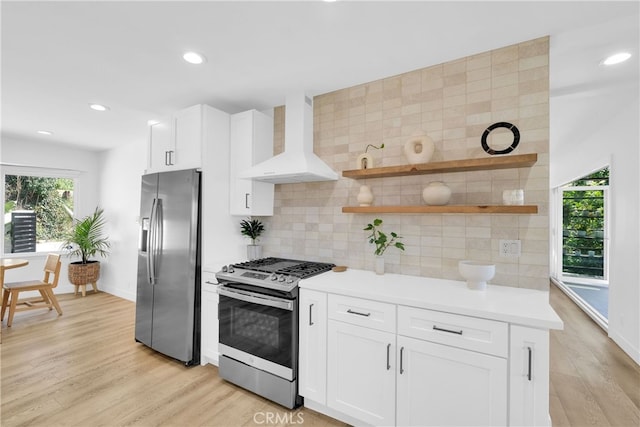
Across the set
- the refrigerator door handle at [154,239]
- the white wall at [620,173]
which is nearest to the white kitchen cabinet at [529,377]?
the white wall at [620,173]

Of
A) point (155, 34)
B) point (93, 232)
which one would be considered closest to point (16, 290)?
point (93, 232)

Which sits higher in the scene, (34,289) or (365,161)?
(365,161)

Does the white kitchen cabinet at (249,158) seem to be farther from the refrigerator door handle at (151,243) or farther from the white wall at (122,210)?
the white wall at (122,210)

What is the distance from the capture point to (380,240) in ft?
7.86

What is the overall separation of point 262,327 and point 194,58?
6.83 feet

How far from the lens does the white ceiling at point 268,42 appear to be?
1.71 metres

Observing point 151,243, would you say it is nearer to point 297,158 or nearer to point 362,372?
point 297,158

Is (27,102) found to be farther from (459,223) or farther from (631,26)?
(631,26)

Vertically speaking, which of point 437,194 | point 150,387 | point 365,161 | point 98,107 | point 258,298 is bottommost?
point 150,387

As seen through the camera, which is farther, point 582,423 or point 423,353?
point 582,423

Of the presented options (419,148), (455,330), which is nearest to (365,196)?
(419,148)

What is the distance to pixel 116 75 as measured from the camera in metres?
2.51

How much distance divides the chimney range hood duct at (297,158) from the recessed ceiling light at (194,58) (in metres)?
0.85

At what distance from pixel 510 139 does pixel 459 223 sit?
670 millimetres
